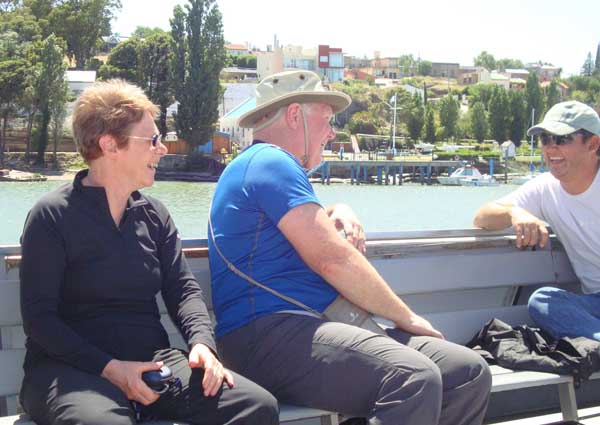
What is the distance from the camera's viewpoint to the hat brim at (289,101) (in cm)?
253

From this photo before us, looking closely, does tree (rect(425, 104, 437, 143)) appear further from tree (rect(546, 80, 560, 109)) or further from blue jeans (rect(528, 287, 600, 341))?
blue jeans (rect(528, 287, 600, 341))

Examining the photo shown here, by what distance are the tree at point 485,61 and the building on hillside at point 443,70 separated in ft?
53.1

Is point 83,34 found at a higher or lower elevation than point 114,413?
higher

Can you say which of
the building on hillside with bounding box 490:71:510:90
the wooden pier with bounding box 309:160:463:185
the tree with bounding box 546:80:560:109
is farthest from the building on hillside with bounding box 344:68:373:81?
the wooden pier with bounding box 309:160:463:185

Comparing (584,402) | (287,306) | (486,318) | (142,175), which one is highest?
(142,175)

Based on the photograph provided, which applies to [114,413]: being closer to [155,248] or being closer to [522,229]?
[155,248]

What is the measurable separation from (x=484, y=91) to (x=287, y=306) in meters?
103

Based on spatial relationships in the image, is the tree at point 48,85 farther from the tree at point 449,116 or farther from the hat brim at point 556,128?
the hat brim at point 556,128

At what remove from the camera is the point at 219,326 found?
7.86 feet

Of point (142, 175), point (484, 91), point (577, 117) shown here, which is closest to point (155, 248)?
point (142, 175)

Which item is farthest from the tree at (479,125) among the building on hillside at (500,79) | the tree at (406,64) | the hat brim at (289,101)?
the hat brim at (289,101)

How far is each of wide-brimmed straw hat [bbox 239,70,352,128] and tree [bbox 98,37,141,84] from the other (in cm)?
6783

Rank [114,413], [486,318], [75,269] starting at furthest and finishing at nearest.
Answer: [486,318] < [75,269] < [114,413]

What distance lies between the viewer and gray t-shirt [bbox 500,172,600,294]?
3135 mm
